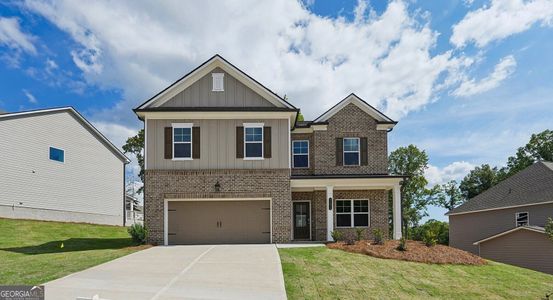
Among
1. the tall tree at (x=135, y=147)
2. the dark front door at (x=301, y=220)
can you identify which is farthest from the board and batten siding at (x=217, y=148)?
the tall tree at (x=135, y=147)

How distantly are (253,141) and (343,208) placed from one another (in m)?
5.70

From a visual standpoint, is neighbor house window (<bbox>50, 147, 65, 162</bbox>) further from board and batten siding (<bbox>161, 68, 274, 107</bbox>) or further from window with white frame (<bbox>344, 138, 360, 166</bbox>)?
window with white frame (<bbox>344, 138, 360, 166</bbox>)

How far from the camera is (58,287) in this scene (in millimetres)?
10492

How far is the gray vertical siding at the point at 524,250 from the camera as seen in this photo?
894 inches

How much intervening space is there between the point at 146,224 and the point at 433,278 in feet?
38.2

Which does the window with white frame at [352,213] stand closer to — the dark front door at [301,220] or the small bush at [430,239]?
the dark front door at [301,220]

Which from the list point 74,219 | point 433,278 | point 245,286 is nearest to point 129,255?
point 245,286

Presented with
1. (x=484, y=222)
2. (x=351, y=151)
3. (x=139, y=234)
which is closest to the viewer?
(x=139, y=234)

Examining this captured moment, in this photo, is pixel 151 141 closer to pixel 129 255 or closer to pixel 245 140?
pixel 245 140

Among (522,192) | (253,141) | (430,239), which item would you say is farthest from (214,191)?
(522,192)

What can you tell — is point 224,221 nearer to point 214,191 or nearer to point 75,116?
point 214,191

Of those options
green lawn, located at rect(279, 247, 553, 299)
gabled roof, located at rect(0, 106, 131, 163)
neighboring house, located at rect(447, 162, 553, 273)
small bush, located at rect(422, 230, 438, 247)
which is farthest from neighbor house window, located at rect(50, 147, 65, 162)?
neighboring house, located at rect(447, 162, 553, 273)

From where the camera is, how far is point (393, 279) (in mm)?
12602

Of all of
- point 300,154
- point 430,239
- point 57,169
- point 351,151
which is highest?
point 351,151
